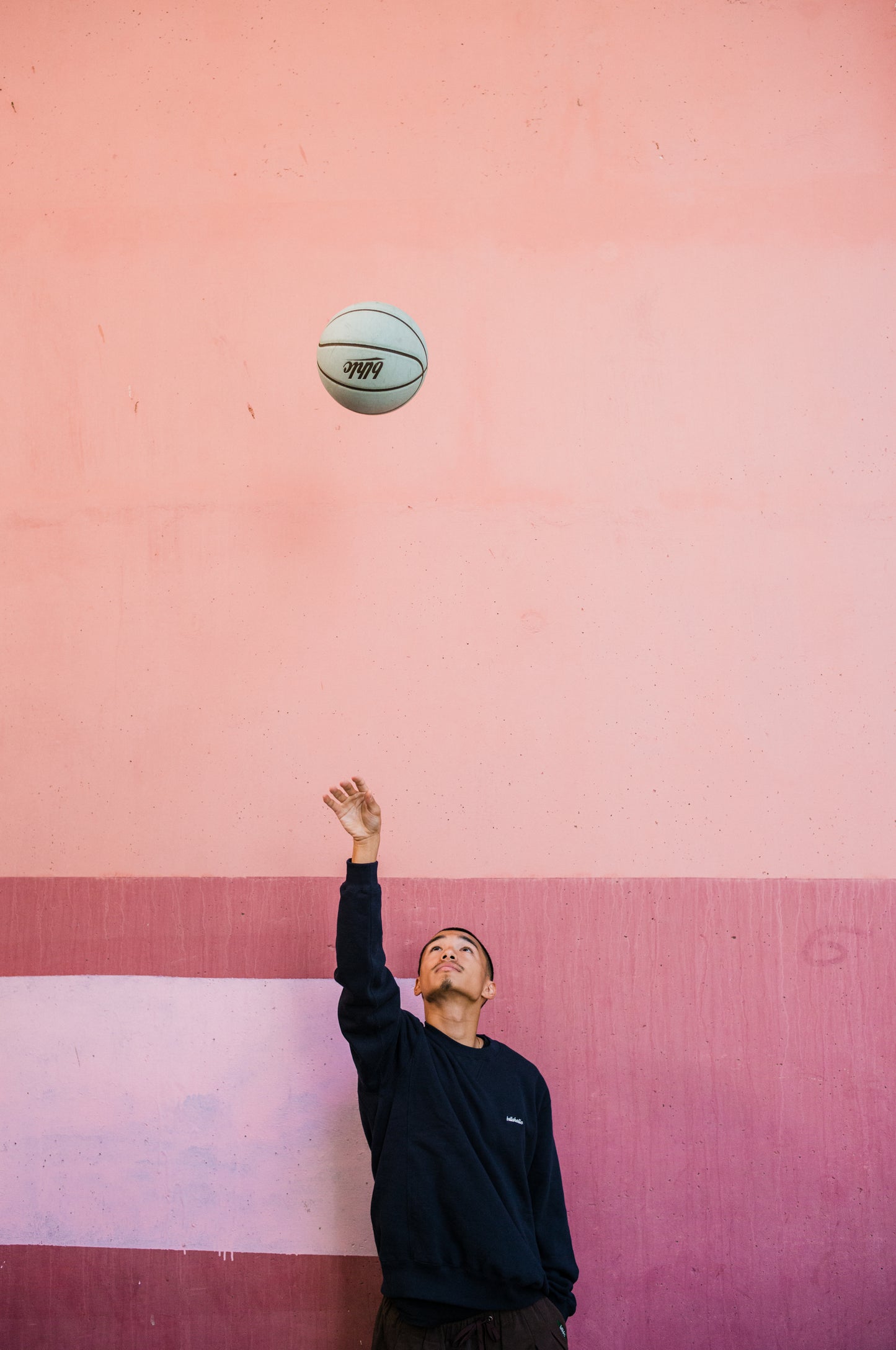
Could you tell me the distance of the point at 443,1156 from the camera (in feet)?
7.12

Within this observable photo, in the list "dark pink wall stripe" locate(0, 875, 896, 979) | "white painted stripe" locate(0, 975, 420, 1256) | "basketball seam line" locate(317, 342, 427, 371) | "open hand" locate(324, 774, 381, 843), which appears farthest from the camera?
"dark pink wall stripe" locate(0, 875, 896, 979)

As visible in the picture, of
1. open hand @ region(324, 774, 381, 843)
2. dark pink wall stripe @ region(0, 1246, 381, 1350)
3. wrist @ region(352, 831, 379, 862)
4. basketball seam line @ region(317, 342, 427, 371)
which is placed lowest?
dark pink wall stripe @ region(0, 1246, 381, 1350)

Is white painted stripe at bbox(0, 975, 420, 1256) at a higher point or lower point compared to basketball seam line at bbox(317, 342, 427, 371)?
lower

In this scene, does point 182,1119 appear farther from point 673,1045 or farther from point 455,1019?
point 673,1045

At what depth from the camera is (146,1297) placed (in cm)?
263

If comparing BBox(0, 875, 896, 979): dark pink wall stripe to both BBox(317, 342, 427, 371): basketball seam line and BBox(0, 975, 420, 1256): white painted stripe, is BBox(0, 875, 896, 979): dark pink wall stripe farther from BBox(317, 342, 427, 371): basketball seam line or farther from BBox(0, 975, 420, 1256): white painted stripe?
BBox(317, 342, 427, 371): basketball seam line

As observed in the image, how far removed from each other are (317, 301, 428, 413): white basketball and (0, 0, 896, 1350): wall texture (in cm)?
47

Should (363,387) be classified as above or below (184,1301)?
above

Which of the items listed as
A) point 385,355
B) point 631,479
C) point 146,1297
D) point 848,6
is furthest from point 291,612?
point 848,6

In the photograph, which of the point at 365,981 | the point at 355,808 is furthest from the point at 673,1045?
the point at 355,808

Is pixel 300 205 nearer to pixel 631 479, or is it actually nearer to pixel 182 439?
pixel 182 439

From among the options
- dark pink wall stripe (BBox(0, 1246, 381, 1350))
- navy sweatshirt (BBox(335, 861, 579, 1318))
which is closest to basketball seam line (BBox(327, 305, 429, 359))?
navy sweatshirt (BBox(335, 861, 579, 1318))

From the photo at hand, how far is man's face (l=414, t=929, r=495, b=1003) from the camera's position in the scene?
93.7 inches

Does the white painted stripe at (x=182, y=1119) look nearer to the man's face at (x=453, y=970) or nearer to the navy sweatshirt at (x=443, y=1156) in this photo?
the man's face at (x=453, y=970)
